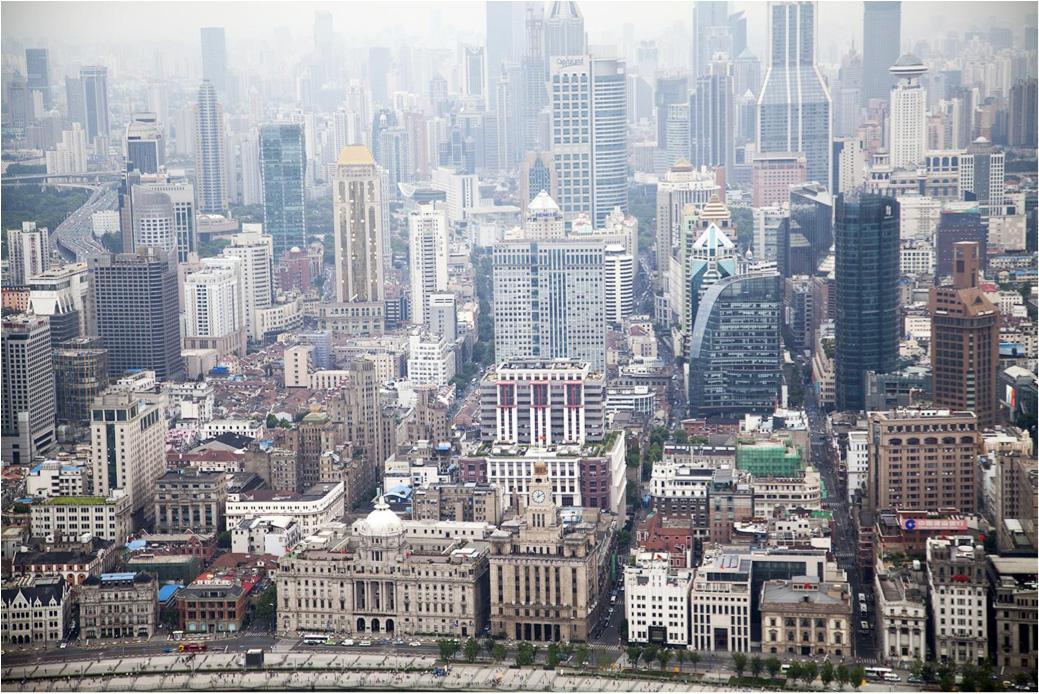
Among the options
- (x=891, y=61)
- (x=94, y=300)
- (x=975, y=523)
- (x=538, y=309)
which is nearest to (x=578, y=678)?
(x=975, y=523)

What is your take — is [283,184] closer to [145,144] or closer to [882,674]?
[145,144]

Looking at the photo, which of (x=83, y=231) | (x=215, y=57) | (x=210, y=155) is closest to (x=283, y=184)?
(x=210, y=155)

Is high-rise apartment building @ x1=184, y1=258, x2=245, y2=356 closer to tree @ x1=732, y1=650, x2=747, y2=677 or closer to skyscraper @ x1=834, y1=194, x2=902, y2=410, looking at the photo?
skyscraper @ x1=834, y1=194, x2=902, y2=410

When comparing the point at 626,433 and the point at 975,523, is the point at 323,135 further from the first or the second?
the point at 975,523

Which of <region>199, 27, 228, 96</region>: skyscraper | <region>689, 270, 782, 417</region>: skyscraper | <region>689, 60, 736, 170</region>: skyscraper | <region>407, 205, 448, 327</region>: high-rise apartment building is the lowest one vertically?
<region>689, 270, 782, 417</region>: skyscraper

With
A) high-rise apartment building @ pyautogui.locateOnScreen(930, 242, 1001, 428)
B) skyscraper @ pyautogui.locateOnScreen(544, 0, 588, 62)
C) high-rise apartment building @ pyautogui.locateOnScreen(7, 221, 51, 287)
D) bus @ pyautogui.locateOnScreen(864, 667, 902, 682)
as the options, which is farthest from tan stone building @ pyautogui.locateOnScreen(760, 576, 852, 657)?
skyscraper @ pyautogui.locateOnScreen(544, 0, 588, 62)
